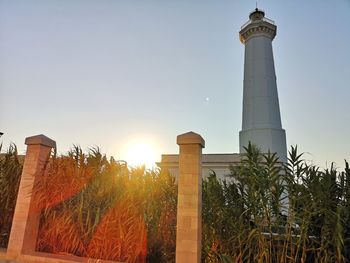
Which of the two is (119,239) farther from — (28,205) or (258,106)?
(258,106)

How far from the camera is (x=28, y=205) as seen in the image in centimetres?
420

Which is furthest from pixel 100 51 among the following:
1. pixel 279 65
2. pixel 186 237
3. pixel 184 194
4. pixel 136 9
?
pixel 279 65

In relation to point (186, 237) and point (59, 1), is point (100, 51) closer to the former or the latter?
point (59, 1)

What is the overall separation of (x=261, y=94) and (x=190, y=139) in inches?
495

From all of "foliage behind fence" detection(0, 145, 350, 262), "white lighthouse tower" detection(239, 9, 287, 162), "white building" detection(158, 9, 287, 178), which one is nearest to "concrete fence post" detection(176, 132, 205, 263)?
"foliage behind fence" detection(0, 145, 350, 262)

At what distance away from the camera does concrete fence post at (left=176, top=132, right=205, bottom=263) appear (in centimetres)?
328

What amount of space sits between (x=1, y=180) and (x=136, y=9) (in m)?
4.64

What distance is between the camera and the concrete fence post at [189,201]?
3283mm

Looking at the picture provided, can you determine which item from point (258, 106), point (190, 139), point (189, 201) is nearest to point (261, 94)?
point (258, 106)

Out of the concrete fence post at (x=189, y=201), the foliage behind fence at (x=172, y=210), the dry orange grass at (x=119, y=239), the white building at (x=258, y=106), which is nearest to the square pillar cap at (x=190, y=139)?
the concrete fence post at (x=189, y=201)

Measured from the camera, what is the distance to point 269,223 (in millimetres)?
3193

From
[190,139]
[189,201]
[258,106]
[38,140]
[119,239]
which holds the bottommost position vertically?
[119,239]

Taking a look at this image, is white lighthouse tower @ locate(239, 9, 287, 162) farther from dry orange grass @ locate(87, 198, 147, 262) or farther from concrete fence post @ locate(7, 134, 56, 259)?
concrete fence post @ locate(7, 134, 56, 259)

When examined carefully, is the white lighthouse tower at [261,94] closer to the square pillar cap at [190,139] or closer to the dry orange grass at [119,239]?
the square pillar cap at [190,139]
